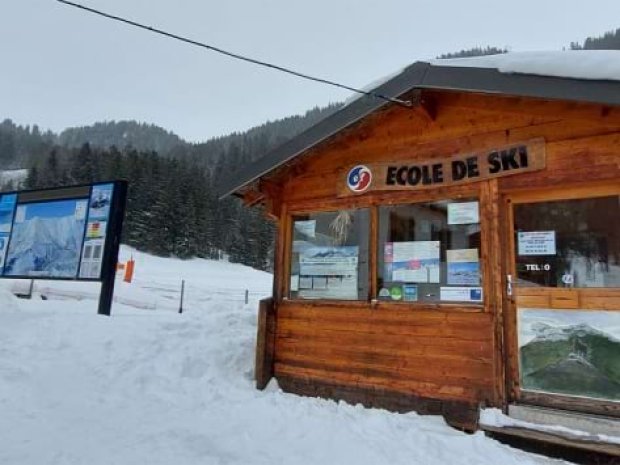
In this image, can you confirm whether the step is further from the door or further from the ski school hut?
the door

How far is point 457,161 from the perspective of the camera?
5.90 meters

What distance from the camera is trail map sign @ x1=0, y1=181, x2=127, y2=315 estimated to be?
9.98 meters

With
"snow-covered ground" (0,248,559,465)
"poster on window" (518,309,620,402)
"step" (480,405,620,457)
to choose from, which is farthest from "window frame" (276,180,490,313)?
"snow-covered ground" (0,248,559,465)

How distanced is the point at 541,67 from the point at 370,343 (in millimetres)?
3581

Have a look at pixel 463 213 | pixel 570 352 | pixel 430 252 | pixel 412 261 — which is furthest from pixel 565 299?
pixel 412 261

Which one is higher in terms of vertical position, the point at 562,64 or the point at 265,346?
the point at 562,64

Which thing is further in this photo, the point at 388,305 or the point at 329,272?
the point at 329,272

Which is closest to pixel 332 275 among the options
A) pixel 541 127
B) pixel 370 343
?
pixel 370 343

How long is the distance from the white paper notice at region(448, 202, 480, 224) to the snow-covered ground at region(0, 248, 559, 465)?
2.22m

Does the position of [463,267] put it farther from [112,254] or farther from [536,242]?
[112,254]

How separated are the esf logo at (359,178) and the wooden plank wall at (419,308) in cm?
13

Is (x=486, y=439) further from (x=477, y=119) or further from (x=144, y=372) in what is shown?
(x=144, y=372)

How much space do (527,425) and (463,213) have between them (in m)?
2.30

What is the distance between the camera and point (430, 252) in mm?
5977
